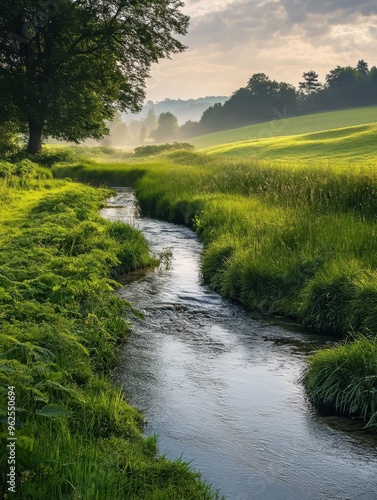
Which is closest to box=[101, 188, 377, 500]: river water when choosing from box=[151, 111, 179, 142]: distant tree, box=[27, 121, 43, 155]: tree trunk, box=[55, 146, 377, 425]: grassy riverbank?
box=[55, 146, 377, 425]: grassy riverbank

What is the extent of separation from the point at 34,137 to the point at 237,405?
115 ft

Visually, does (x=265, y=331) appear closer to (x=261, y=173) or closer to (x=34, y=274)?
(x=34, y=274)

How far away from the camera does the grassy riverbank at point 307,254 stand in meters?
7.99

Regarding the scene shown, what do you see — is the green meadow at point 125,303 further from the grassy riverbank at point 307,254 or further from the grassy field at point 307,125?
the grassy field at point 307,125

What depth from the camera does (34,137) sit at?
37656 mm

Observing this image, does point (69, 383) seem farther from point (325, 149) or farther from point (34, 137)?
point (325, 149)

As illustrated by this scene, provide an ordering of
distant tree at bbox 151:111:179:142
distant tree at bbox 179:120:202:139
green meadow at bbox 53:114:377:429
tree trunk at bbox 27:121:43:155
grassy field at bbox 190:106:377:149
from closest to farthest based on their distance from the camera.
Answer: green meadow at bbox 53:114:377:429, tree trunk at bbox 27:121:43:155, grassy field at bbox 190:106:377:149, distant tree at bbox 179:120:202:139, distant tree at bbox 151:111:179:142

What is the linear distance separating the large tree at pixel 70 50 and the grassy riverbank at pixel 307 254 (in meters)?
19.0

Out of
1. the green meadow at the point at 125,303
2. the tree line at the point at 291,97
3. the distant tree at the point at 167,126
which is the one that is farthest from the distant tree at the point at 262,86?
the green meadow at the point at 125,303

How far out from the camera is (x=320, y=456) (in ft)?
16.3

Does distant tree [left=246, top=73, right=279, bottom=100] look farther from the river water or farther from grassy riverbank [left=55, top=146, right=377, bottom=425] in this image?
the river water

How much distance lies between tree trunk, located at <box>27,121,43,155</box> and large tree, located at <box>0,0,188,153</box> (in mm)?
154

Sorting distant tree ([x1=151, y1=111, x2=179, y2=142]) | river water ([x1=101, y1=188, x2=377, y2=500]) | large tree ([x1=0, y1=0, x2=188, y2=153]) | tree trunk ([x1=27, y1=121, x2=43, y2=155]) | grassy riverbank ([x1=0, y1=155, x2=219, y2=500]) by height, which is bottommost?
river water ([x1=101, y1=188, x2=377, y2=500])

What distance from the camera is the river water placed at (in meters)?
4.62
